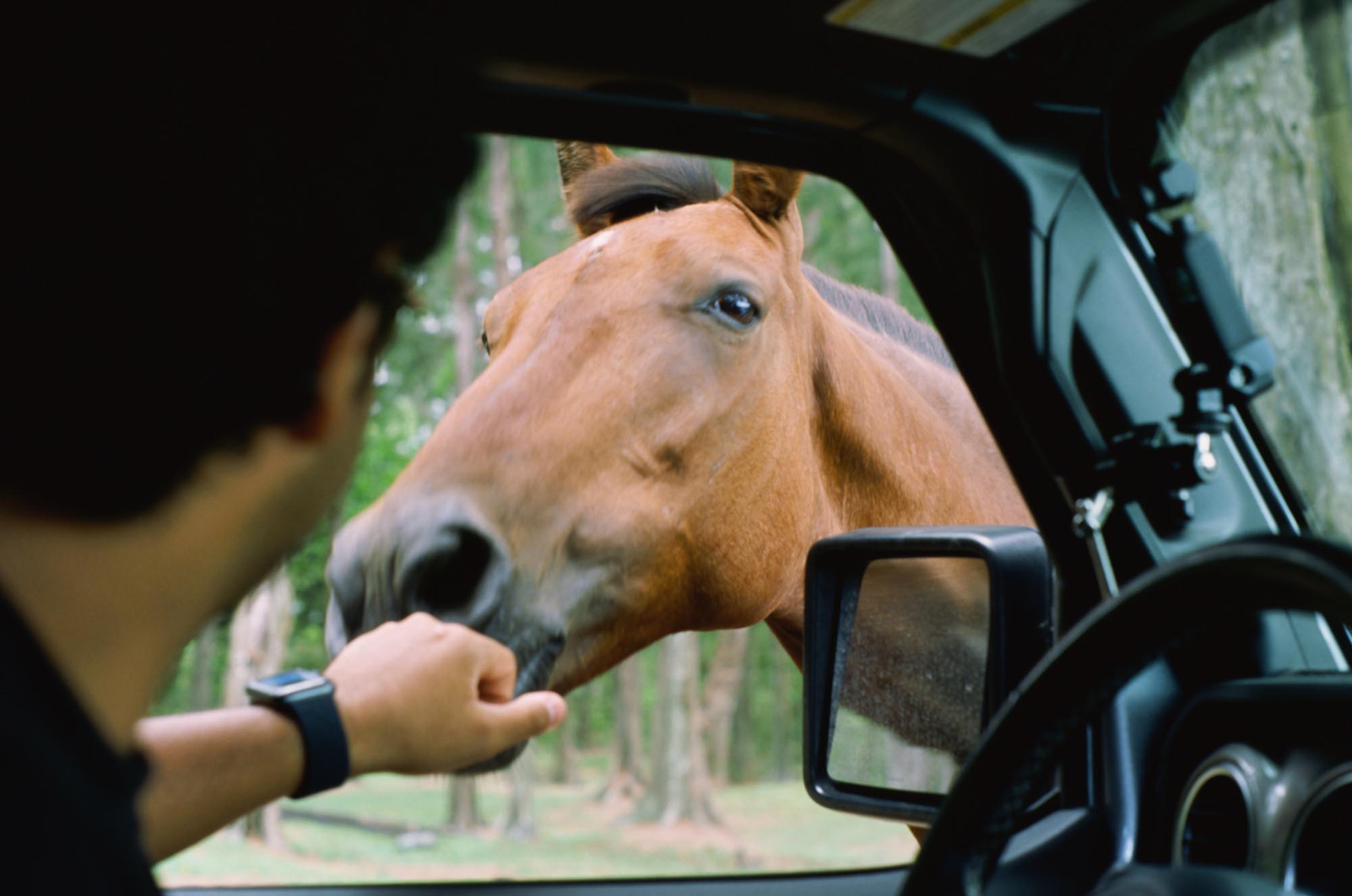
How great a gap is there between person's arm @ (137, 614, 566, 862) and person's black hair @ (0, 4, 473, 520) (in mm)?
573

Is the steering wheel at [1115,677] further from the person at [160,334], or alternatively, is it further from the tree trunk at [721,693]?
the tree trunk at [721,693]

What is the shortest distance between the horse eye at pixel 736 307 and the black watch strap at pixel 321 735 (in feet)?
4.32

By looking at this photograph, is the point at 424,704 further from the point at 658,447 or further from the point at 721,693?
the point at 721,693

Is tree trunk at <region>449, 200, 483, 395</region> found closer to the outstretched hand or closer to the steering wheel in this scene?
the outstretched hand

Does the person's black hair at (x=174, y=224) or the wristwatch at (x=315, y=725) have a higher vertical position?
the person's black hair at (x=174, y=224)

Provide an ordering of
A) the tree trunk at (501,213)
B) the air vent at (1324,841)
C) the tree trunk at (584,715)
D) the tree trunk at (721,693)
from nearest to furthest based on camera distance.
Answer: the air vent at (1324,841) < the tree trunk at (501,213) < the tree trunk at (721,693) < the tree trunk at (584,715)

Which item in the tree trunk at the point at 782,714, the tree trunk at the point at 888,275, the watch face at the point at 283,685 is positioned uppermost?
the tree trunk at the point at 888,275

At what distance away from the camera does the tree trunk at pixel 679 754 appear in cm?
980

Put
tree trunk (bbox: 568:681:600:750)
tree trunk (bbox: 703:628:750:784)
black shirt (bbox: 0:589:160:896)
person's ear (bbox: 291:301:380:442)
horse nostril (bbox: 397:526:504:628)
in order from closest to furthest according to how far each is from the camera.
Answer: black shirt (bbox: 0:589:160:896) < person's ear (bbox: 291:301:380:442) < horse nostril (bbox: 397:526:504:628) < tree trunk (bbox: 703:628:750:784) < tree trunk (bbox: 568:681:600:750)

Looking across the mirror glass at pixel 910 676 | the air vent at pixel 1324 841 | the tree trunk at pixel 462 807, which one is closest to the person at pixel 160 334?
the air vent at pixel 1324 841

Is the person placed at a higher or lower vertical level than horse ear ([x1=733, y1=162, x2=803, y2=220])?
lower

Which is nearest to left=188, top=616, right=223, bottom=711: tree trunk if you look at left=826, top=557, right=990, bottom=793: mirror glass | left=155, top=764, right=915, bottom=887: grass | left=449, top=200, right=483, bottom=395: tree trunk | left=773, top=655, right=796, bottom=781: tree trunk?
left=155, top=764, right=915, bottom=887: grass

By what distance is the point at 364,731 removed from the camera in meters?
1.11

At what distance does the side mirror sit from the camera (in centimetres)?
160
